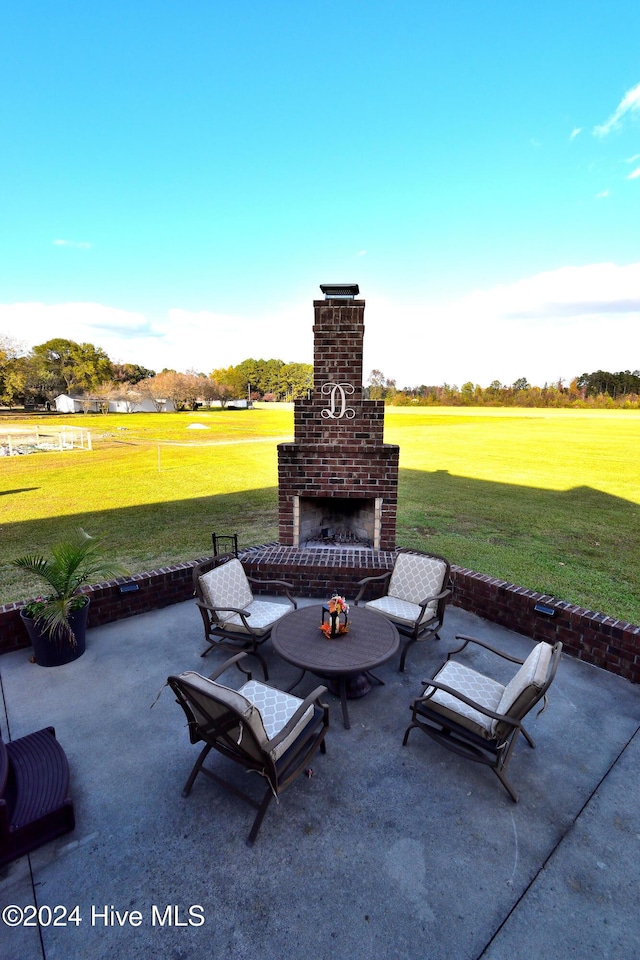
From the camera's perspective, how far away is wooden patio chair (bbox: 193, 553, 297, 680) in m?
4.54

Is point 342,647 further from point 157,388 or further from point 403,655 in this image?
point 157,388

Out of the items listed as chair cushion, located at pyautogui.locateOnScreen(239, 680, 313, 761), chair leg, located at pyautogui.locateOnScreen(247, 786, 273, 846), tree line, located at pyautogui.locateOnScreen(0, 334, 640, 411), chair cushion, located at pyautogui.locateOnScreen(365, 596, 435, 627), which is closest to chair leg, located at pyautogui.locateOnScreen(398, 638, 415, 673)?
chair cushion, located at pyautogui.locateOnScreen(365, 596, 435, 627)

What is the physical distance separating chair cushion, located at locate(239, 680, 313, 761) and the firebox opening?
11.4ft

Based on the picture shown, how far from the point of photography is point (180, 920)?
2.32 meters

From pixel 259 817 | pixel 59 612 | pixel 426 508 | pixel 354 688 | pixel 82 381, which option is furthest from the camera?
pixel 82 381

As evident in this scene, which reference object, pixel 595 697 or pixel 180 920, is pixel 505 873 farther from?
pixel 595 697

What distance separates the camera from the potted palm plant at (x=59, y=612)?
441 cm

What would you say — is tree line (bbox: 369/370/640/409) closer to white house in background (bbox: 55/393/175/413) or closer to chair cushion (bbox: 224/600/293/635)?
white house in background (bbox: 55/393/175/413)

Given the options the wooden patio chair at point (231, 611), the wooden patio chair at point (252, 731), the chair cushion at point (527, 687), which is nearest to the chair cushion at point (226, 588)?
the wooden patio chair at point (231, 611)

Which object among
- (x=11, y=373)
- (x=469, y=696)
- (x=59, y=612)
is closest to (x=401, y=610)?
(x=469, y=696)

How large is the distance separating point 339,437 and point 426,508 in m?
6.06

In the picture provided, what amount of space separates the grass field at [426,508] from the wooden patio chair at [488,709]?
3.51 metres

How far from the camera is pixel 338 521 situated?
769 cm

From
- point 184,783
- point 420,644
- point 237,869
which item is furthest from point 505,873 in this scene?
point 420,644
